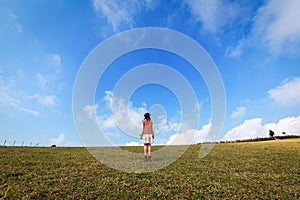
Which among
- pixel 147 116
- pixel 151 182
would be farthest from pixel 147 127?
pixel 151 182

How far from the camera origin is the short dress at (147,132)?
637 inches

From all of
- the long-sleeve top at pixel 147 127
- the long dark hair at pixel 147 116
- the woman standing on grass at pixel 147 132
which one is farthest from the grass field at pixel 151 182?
the long dark hair at pixel 147 116

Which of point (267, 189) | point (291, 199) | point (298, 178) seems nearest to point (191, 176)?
point (267, 189)

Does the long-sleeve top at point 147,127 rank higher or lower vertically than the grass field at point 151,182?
higher

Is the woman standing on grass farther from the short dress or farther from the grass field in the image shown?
the grass field

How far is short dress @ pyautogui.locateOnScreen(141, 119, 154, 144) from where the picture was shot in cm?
1617

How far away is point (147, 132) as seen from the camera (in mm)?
16219

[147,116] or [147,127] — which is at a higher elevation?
[147,116]

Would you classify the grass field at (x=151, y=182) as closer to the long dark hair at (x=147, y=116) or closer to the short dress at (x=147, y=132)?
the short dress at (x=147, y=132)

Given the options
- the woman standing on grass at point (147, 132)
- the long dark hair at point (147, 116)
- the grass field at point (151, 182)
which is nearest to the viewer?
the grass field at point (151, 182)

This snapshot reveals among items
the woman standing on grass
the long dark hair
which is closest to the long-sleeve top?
→ the woman standing on grass

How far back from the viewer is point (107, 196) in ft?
27.8

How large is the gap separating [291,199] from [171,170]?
5.38 m

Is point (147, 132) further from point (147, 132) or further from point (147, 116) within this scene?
point (147, 116)
